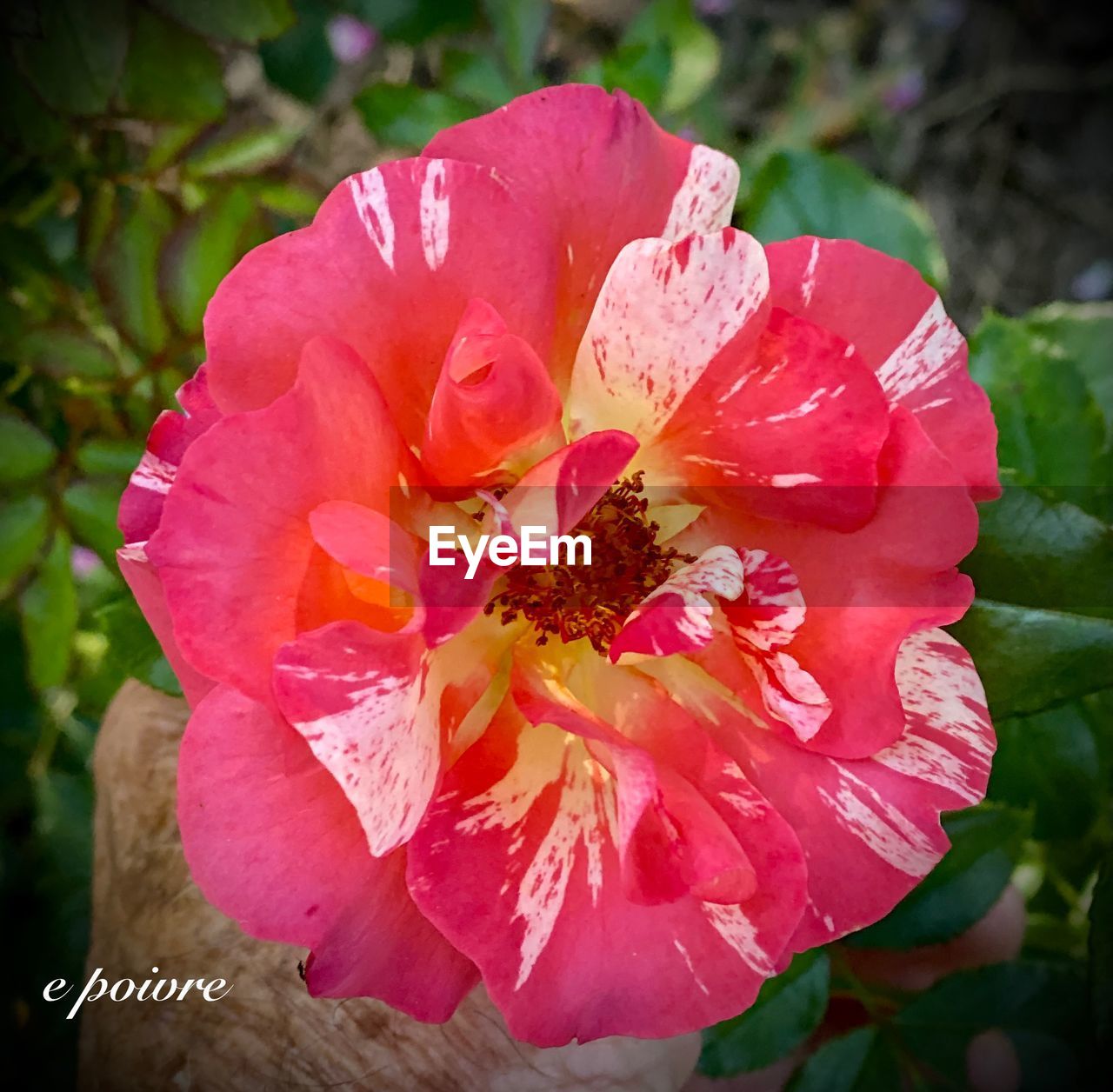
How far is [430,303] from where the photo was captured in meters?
0.40

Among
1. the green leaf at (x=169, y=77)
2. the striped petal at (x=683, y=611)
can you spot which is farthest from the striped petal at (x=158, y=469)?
the green leaf at (x=169, y=77)

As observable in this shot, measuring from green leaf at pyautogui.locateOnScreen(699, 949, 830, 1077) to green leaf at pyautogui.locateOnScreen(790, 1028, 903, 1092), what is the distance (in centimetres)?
4

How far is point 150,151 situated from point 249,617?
0.56 m

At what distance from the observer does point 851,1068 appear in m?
0.67

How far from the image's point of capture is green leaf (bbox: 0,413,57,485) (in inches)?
25.5

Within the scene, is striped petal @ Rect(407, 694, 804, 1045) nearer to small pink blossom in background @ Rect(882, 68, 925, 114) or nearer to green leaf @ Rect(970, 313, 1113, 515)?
green leaf @ Rect(970, 313, 1113, 515)

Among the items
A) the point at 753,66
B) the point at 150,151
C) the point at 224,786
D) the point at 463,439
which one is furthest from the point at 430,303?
the point at 753,66

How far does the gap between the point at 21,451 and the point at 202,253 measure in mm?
182

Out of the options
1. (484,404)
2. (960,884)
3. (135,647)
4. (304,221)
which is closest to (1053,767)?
(960,884)

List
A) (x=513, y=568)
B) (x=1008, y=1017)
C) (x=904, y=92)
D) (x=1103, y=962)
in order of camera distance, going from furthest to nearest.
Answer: (x=904, y=92)
(x=1008, y=1017)
(x=1103, y=962)
(x=513, y=568)

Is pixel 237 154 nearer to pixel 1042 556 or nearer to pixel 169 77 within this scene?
pixel 169 77

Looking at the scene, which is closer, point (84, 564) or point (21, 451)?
point (21, 451)

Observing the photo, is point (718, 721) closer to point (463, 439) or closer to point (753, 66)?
point (463, 439)

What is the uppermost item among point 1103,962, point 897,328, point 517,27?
point 517,27
